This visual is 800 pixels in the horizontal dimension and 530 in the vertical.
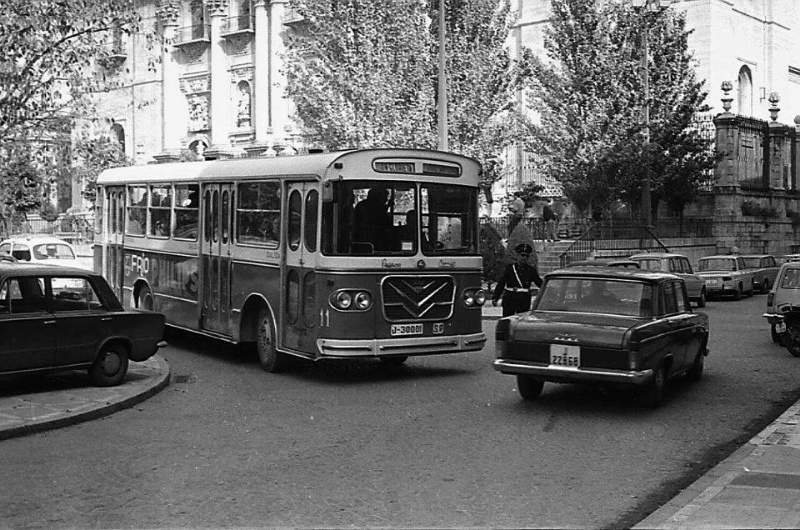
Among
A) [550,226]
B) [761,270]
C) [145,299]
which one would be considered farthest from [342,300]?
[550,226]

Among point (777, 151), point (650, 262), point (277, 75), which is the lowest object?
point (650, 262)

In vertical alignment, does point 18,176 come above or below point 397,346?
above

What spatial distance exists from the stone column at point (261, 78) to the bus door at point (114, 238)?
4056 cm

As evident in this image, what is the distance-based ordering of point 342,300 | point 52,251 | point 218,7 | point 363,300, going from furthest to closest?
1. point 218,7
2. point 52,251
3. point 363,300
4. point 342,300

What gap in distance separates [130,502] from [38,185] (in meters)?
11.8

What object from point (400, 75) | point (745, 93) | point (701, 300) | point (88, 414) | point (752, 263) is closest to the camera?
point (88, 414)

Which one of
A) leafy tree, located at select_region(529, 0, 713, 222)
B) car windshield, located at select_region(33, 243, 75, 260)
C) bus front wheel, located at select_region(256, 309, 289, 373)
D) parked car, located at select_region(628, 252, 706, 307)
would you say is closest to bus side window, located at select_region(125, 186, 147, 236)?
bus front wheel, located at select_region(256, 309, 289, 373)

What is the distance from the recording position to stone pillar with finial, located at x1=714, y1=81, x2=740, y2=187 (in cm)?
4303

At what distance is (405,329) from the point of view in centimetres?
1419

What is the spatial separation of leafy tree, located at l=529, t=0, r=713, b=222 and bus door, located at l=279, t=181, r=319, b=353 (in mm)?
23773

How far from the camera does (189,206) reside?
17219mm

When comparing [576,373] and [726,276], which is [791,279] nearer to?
[576,373]

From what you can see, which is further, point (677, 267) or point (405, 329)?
point (677, 267)

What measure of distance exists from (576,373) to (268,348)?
5.09 m
